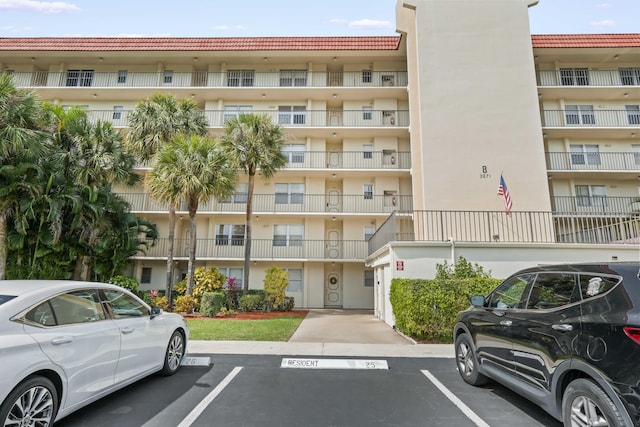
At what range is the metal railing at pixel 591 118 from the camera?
19.9 m

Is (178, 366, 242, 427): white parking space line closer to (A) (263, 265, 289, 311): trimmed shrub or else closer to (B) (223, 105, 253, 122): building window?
(A) (263, 265, 289, 311): trimmed shrub

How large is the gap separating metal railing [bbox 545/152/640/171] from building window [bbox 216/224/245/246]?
18623mm

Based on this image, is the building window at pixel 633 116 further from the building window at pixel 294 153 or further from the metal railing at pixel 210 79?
the building window at pixel 294 153

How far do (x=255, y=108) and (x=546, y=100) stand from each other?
1839 centimetres

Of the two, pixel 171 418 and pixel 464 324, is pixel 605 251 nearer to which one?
pixel 464 324

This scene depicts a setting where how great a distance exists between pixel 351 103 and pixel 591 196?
15.2 meters

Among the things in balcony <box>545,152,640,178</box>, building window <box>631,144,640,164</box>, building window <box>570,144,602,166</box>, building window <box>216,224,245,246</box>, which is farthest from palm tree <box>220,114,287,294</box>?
building window <box>631,144,640,164</box>

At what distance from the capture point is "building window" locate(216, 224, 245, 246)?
20656 mm

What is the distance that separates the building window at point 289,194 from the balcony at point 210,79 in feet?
21.8

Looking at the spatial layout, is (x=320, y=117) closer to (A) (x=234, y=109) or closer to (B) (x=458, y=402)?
(A) (x=234, y=109)

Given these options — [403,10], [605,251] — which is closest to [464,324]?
[605,251]

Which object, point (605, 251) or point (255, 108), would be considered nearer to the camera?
point (605, 251)

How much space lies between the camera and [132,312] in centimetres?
496

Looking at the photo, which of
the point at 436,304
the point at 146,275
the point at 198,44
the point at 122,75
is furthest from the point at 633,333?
the point at 122,75
